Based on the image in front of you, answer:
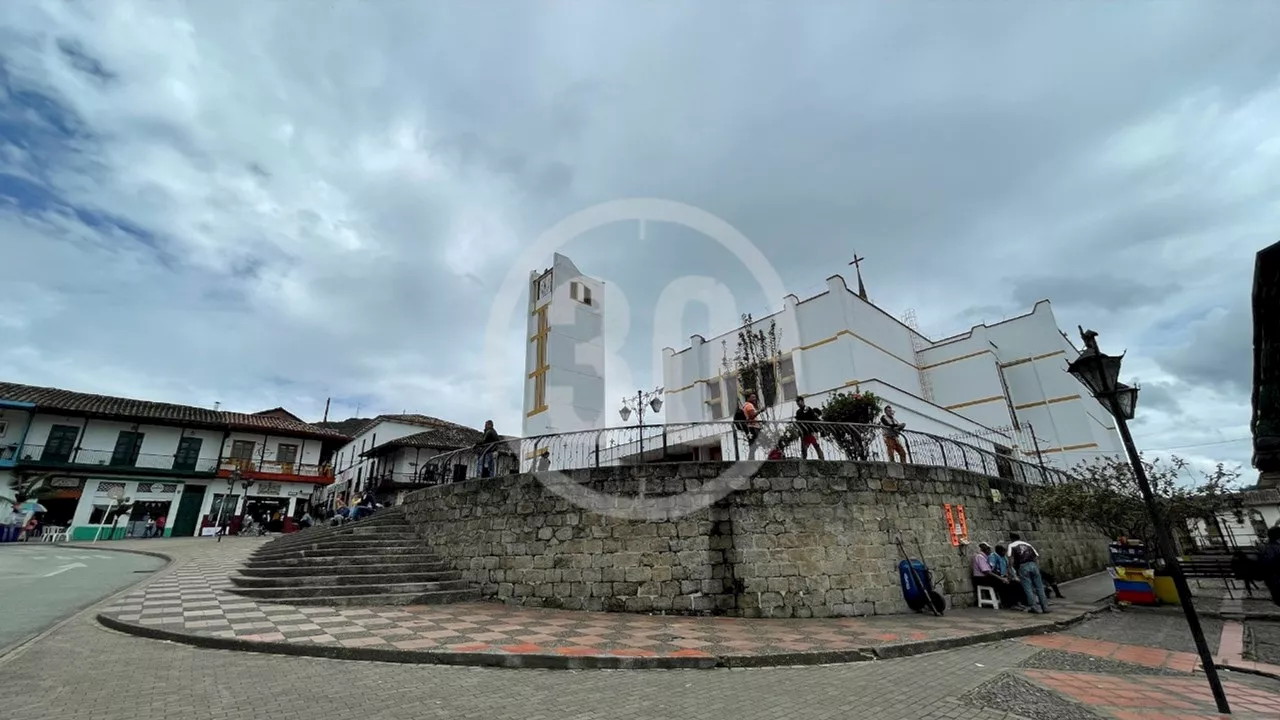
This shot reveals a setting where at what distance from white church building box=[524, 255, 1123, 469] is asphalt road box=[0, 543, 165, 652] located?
→ 9732 millimetres

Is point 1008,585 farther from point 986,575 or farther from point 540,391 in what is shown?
point 540,391

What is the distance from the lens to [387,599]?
897 cm

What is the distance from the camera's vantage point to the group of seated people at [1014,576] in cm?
939

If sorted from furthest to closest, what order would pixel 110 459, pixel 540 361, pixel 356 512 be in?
pixel 110 459, pixel 356 512, pixel 540 361

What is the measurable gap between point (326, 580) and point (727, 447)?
934 cm

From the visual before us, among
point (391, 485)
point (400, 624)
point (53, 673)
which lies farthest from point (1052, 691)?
point (391, 485)

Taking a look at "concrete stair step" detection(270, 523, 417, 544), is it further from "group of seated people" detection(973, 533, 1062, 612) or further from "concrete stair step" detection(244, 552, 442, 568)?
"group of seated people" detection(973, 533, 1062, 612)

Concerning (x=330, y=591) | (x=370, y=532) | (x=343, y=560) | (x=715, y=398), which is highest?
(x=715, y=398)

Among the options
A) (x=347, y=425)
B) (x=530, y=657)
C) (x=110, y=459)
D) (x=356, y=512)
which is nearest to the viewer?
(x=530, y=657)

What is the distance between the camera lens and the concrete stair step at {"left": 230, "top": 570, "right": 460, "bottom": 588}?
9.16 meters

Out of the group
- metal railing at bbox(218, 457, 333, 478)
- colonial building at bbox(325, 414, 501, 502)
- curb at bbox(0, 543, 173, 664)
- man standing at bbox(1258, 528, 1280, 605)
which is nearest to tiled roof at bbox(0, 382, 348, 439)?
metal railing at bbox(218, 457, 333, 478)

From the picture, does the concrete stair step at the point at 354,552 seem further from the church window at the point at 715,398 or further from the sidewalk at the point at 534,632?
the church window at the point at 715,398

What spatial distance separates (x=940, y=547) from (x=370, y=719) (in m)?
10.6

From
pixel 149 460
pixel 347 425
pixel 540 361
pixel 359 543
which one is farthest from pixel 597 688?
pixel 347 425
